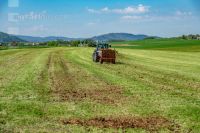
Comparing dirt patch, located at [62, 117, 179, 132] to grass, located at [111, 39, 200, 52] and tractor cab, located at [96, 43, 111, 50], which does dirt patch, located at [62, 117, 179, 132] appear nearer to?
tractor cab, located at [96, 43, 111, 50]

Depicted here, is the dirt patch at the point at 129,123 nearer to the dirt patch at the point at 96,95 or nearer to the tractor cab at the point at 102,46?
the dirt patch at the point at 96,95

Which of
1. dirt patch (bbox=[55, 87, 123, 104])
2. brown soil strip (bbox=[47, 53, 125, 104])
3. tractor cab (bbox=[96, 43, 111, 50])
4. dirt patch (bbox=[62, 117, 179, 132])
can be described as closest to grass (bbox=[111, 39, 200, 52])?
tractor cab (bbox=[96, 43, 111, 50])

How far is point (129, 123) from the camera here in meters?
12.4

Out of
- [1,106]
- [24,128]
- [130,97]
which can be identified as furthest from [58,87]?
[24,128]

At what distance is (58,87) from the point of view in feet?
68.6

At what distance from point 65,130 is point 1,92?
8.13 m

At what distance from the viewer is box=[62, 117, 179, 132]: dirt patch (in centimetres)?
1192

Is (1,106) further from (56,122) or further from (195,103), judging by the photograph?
(195,103)

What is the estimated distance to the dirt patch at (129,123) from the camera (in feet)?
39.1

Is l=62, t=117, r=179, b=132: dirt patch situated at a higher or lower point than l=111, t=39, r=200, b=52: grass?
higher

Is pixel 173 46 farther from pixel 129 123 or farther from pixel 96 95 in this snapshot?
pixel 129 123

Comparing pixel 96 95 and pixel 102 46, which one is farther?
pixel 102 46

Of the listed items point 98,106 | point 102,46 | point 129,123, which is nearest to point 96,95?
point 98,106

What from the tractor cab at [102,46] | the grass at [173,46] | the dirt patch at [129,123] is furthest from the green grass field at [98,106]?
the grass at [173,46]
